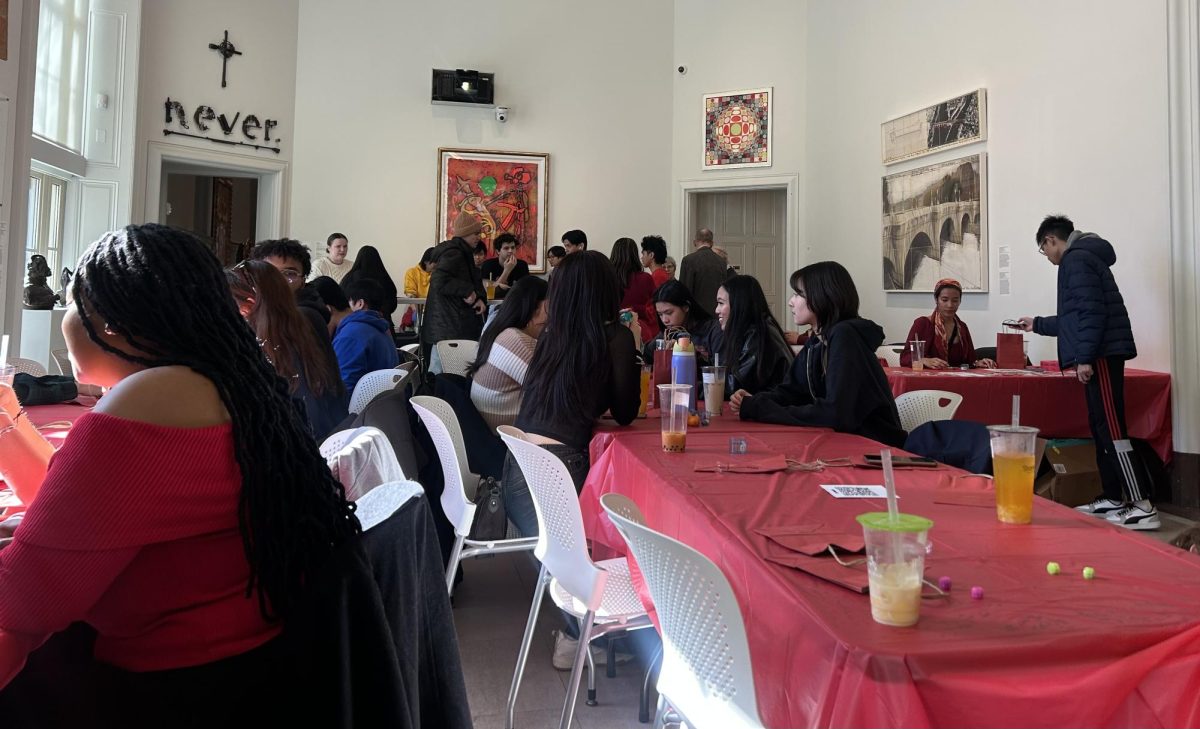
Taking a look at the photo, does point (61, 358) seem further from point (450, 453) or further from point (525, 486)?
point (525, 486)

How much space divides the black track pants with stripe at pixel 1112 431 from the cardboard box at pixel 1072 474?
184mm

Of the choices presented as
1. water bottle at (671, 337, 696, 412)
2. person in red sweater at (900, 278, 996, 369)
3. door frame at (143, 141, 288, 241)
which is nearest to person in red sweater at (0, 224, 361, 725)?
water bottle at (671, 337, 696, 412)

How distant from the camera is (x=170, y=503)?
105 centimetres

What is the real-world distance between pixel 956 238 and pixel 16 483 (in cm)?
666

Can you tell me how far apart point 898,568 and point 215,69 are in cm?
866

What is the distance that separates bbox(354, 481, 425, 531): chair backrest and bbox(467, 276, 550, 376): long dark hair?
189cm

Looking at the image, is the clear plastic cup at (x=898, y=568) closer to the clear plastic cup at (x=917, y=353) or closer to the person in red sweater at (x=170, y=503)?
the person in red sweater at (x=170, y=503)

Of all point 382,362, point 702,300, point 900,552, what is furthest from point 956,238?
point 900,552

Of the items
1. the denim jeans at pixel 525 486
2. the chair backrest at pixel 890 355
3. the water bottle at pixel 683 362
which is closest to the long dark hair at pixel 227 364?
the denim jeans at pixel 525 486

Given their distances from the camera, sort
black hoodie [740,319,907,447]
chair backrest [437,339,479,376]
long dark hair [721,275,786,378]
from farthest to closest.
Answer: chair backrest [437,339,479,376] < long dark hair [721,275,786,378] < black hoodie [740,319,907,447]

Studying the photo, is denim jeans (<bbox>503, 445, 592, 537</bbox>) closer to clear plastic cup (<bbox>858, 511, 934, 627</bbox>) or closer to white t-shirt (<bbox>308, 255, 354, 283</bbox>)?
clear plastic cup (<bbox>858, 511, 934, 627</bbox>)

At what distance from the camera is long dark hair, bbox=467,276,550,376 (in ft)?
11.0

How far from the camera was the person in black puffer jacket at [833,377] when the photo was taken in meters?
2.86

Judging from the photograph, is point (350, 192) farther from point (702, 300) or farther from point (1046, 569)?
point (1046, 569)
